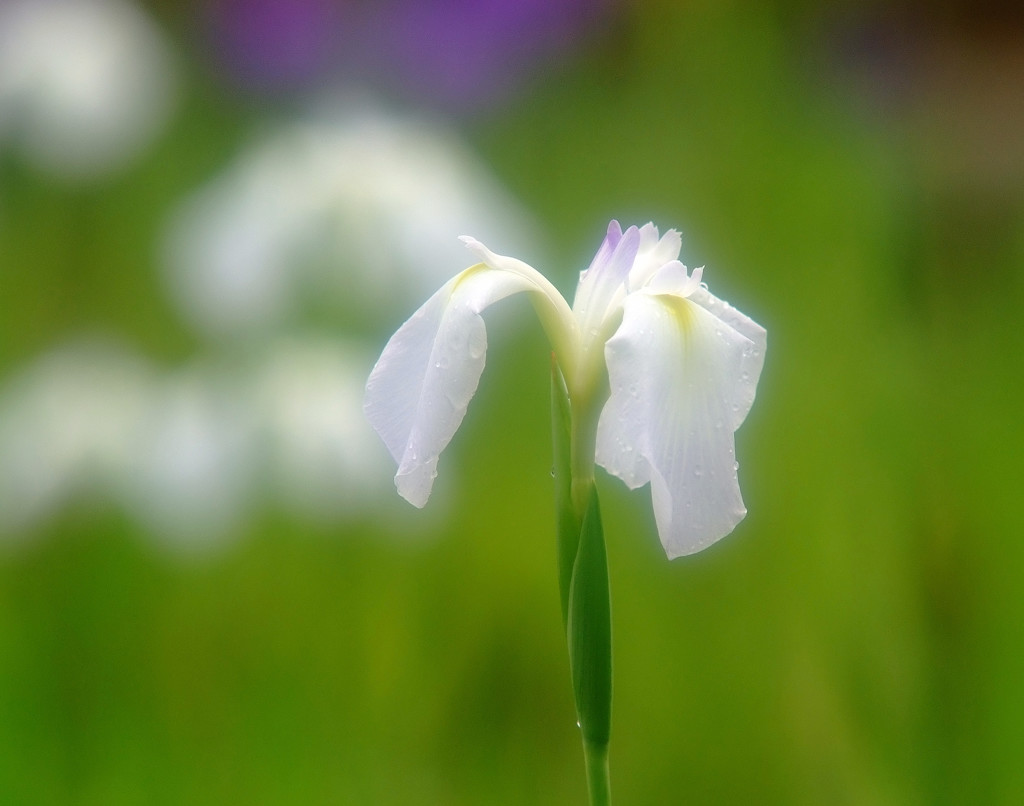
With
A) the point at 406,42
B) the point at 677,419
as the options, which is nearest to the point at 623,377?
the point at 677,419

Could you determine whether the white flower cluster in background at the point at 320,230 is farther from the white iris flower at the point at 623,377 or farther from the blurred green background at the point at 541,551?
the white iris flower at the point at 623,377

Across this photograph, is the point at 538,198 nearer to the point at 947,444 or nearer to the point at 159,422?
the point at 947,444

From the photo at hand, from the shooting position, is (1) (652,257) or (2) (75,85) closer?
(1) (652,257)

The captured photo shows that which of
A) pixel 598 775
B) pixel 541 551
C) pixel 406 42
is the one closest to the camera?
pixel 598 775

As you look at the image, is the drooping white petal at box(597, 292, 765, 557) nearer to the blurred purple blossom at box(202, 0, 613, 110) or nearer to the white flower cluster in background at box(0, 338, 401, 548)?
the white flower cluster in background at box(0, 338, 401, 548)

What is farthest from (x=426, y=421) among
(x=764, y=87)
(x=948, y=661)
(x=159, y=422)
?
(x=764, y=87)

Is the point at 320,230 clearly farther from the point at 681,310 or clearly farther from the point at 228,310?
the point at 681,310

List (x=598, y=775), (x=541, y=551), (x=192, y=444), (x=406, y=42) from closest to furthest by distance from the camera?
(x=598, y=775)
(x=192, y=444)
(x=541, y=551)
(x=406, y=42)

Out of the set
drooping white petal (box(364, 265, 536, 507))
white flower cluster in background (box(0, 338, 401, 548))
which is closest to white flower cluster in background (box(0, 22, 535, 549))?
white flower cluster in background (box(0, 338, 401, 548))
